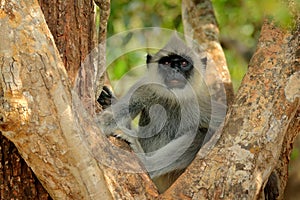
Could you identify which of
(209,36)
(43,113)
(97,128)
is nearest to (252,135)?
(97,128)

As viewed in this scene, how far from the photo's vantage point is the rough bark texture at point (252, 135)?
8.82 feet

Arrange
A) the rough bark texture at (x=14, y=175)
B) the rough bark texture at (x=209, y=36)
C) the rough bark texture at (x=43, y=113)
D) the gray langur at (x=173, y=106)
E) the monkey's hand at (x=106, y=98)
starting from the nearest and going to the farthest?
the rough bark texture at (x=43, y=113) → the rough bark texture at (x=14, y=175) → the monkey's hand at (x=106, y=98) → the gray langur at (x=173, y=106) → the rough bark texture at (x=209, y=36)

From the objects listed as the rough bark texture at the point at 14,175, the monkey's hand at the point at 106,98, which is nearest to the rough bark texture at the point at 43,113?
the rough bark texture at the point at 14,175

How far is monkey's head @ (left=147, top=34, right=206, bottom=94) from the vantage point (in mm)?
4320

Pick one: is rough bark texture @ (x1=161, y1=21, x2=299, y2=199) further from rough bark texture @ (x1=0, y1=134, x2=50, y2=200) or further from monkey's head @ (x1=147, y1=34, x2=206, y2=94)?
monkey's head @ (x1=147, y1=34, x2=206, y2=94)

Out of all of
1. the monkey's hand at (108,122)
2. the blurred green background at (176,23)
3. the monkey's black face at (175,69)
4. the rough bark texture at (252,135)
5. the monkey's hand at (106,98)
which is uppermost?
the blurred green background at (176,23)

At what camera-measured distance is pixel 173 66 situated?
172 inches

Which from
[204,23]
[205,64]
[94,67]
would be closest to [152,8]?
[204,23]

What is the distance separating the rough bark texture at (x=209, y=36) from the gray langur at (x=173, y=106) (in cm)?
13

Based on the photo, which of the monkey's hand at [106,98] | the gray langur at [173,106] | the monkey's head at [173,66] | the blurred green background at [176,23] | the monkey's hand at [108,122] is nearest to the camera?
the monkey's hand at [108,122]

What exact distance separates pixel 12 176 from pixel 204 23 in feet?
8.13

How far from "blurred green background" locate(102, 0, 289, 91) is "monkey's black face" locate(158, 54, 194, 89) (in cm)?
91

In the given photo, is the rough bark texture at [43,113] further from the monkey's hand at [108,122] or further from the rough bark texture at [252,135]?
the monkey's hand at [108,122]

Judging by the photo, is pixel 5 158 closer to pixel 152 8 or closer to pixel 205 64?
pixel 205 64
